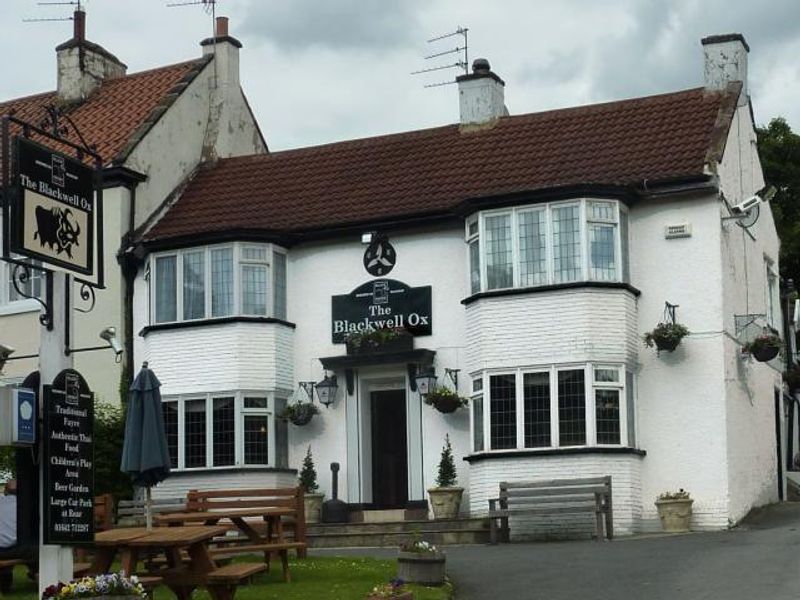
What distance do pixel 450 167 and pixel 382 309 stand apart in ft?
11.1

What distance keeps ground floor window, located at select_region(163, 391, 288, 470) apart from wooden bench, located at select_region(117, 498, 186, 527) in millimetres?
750

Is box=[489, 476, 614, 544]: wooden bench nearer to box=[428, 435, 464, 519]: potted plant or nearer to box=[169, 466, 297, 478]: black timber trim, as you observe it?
box=[428, 435, 464, 519]: potted plant

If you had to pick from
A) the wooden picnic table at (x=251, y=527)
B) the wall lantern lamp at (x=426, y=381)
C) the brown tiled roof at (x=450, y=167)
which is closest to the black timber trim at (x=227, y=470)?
the wall lantern lamp at (x=426, y=381)

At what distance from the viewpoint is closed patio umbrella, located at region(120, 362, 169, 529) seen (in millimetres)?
19703

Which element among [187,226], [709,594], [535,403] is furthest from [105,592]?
[187,226]

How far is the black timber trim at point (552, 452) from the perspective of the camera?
2469 centimetres

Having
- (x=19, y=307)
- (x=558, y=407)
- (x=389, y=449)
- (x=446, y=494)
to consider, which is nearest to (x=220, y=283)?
(x=389, y=449)

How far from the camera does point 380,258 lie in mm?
27938

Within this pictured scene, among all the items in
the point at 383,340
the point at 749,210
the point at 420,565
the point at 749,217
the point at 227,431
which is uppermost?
the point at 749,210

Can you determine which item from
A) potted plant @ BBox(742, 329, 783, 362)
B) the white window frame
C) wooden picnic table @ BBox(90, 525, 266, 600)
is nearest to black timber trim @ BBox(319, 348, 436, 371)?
the white window frame

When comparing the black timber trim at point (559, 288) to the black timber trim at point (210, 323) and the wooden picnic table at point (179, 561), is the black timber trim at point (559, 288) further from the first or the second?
the wooden picnic table at point (179, 561)

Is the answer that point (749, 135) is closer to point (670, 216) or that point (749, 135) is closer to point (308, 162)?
point (670, 216)

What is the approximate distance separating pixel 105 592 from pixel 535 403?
1420 cm

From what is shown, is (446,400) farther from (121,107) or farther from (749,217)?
(121,107)
